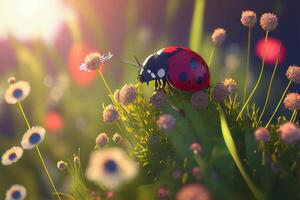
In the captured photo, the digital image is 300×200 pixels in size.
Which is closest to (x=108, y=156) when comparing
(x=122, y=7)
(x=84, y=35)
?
(x=84, y=35)

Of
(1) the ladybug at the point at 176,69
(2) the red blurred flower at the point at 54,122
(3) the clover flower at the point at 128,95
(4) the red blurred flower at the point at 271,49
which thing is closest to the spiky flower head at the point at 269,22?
(1) the ladybug at the point at 176,69

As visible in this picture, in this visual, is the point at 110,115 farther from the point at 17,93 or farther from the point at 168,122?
the point at 17,93

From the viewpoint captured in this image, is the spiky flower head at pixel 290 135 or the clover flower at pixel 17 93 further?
the clover flower at pixel 17 93

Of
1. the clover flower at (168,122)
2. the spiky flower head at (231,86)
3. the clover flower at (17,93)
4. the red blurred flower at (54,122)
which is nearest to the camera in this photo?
the clover flower at (168,122)

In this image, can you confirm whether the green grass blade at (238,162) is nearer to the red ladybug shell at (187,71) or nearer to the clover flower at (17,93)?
the red ladybug shell at (187,71)

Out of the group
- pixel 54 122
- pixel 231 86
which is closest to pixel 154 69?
pixel 231 86

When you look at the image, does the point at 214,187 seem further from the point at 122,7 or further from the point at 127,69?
the point at 122,7
